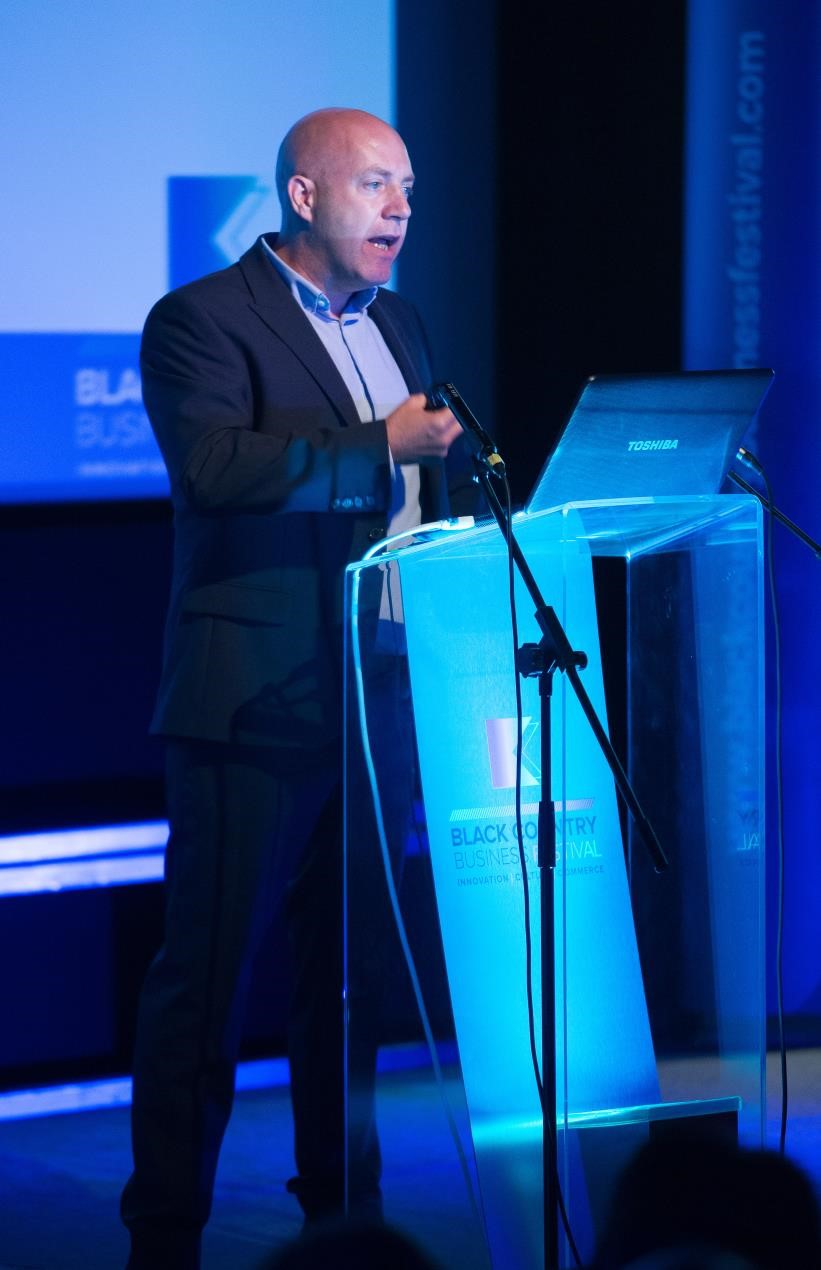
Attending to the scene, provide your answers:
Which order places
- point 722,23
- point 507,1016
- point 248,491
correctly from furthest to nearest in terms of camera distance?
point 722,23 < point 248,491 < point 507,1016

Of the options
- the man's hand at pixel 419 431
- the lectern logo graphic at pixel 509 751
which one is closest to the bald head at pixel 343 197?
the man's hand at pixel 419 431

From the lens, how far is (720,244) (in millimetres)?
4098

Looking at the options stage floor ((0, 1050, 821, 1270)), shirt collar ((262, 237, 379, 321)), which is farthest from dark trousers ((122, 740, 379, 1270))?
shirt collar ((262, 237, 379, 321))

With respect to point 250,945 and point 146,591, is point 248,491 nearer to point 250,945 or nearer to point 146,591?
point 250,945

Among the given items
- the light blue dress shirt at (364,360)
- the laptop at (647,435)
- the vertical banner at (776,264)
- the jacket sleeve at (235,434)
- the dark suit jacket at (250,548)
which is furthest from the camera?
the vertical banner at (776,264)

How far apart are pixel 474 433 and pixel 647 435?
0.74ft

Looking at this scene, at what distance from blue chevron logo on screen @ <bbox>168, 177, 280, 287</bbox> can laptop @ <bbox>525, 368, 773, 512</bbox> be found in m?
1.97

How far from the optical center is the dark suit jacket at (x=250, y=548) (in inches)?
109

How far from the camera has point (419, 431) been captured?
253cm

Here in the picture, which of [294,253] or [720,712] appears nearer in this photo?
[720,712]

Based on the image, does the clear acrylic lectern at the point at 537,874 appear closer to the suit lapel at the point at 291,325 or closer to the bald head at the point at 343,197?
the suit lapel at the point at 291,325

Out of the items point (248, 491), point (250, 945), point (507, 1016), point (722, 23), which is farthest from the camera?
point (722, 23)

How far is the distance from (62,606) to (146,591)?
20 centimetres

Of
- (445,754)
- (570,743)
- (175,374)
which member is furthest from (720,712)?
(175,374)
